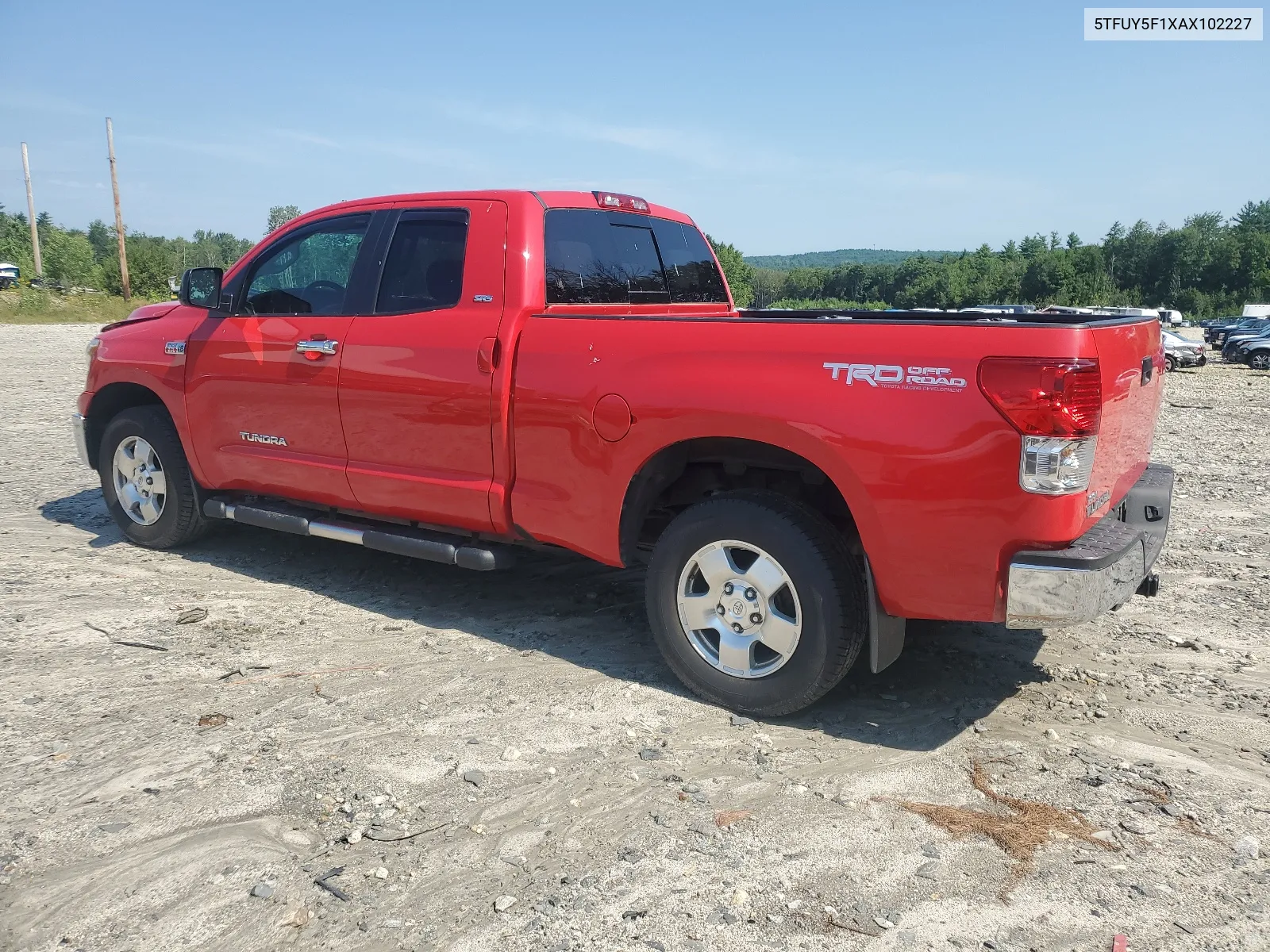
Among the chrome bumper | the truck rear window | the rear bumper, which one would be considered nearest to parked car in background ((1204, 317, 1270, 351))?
the truck rear window

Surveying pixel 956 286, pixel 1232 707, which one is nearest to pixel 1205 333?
pixel 1232 707

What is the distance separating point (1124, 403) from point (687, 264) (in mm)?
2704

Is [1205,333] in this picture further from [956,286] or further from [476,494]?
[956,286]

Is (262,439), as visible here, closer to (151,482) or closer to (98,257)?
(151,482)

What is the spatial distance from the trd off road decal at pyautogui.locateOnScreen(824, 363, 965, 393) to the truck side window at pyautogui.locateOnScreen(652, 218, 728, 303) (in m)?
2.15

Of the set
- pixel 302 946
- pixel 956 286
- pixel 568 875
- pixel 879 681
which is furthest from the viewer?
pixel 956 286

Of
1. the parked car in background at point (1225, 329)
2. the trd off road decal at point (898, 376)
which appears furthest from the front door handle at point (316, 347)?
the parked car in background at point (1225, 329)

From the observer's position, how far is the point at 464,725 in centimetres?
383

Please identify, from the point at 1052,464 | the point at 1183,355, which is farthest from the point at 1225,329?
the point at 1052,464

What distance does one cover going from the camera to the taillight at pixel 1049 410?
3.10 metres

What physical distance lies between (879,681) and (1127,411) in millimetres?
1507

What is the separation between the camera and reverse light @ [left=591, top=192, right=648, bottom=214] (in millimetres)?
5059

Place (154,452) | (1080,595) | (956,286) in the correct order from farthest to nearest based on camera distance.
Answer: (956,286) → (154,452) → (1080,595)

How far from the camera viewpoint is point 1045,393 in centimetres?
311
